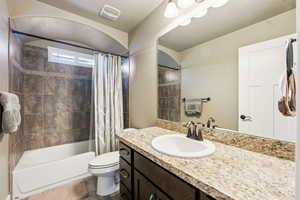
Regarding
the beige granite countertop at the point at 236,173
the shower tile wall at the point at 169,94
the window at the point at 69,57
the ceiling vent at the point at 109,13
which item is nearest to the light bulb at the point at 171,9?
the shower tile wall at the point at 169,94

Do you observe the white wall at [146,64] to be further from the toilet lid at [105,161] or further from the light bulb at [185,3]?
the toilet lid at [105,161]

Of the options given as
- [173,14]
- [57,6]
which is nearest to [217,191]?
[173,14]

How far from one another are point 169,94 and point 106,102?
1.03 metres

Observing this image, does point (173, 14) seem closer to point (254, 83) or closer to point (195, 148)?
point (254, 83)

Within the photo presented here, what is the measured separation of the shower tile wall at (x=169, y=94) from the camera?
150cm

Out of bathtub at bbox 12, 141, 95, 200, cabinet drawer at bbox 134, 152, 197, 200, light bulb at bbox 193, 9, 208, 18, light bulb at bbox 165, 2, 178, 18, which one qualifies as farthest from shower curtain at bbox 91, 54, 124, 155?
light bulb at bbox 193, 9, 208, 18

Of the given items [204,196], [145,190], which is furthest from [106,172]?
[204,196]

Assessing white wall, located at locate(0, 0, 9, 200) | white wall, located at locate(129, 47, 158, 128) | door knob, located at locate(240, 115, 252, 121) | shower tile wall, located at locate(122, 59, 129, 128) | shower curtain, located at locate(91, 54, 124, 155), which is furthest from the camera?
shower tile wall, located at locate(122, 59, 129, 128)

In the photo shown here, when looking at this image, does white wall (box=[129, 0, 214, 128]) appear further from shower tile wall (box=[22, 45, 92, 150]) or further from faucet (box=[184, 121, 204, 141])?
shower tile wall (box=[22, 45, 92, 150])

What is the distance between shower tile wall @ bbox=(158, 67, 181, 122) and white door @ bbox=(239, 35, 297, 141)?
62 centimetres

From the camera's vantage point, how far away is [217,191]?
0.49 meters

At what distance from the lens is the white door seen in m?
0.81

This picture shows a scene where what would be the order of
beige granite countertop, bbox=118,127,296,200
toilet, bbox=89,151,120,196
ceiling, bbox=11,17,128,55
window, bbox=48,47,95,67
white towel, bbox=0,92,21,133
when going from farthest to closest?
window, bbox=48,47,95,67 → ceiling, bbox=11,17,128,55 → toilet, bbox=89,151,120,196 → white towel, bbox=0,92,21,133 → beige granite countertop, bbox=118,127,296,200

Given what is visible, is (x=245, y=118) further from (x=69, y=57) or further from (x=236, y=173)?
(x=69, y=57)
